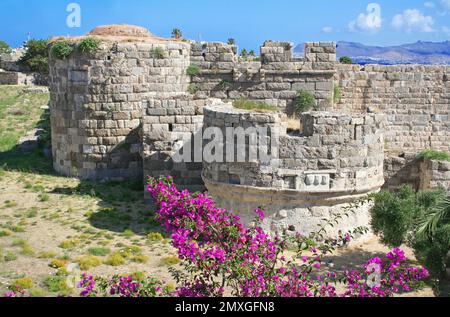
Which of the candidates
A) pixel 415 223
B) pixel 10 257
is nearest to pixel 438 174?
pixel 415 223

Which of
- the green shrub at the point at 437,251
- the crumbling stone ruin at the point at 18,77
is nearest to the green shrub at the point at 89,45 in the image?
the green shrub at the point at 437,251

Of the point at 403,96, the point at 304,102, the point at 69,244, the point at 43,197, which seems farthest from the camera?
the point at 403,96

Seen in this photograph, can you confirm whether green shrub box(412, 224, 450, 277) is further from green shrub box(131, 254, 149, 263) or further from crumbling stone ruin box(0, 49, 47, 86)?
crumbling stone ruin box(0, 49, 47, 86)

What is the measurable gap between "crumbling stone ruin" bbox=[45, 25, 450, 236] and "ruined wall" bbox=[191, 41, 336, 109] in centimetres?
3

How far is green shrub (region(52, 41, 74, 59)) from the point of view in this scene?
581 inches

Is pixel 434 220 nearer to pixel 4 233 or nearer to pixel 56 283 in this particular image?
pixel 56 283

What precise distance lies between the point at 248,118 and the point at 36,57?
3405cm

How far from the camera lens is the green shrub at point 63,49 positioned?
48.4ft

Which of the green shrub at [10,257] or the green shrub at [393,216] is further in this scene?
the green shrub at [393,216]

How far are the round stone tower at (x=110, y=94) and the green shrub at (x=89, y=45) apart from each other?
0.30 ft

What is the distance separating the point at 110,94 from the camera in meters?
14.7

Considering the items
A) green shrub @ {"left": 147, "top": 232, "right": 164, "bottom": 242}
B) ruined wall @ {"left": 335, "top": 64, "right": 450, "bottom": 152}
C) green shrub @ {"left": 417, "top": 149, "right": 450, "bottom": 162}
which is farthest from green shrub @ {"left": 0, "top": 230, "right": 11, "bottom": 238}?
ruined wall @ {"left": 335, "top": 64, "right": 450, "bottom": 152}

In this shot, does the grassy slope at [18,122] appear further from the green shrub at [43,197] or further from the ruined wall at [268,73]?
the ruined wall at [268,73]

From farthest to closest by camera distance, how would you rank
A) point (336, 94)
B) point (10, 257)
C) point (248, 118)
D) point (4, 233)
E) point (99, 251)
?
1. point (336, 94)
2. point (4, 233)
3. point (248, 118)
4. point (99, 251)
5. point (10, 257)
